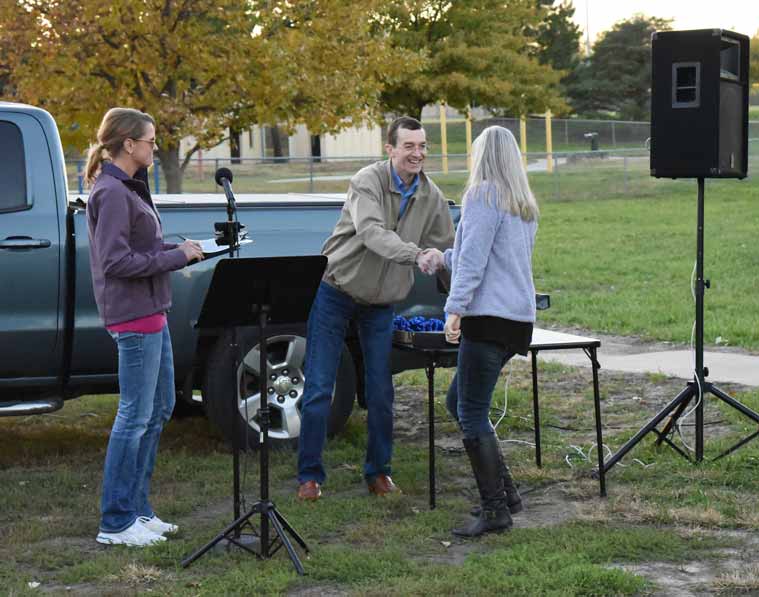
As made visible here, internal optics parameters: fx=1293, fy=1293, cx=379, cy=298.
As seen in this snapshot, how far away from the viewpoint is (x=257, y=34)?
1941cm

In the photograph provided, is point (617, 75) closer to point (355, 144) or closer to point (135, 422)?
point (355, 144)

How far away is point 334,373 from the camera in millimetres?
6770

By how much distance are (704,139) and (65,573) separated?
407cm

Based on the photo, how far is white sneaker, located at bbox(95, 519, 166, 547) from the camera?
582cm

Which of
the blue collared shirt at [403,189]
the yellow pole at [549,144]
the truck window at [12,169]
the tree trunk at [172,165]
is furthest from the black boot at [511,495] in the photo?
the yellow pole at [549,144]

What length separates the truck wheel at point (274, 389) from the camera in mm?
7422

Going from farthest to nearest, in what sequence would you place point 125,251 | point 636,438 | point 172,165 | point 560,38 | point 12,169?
point 560,38
point 172,165
point 12,169
point 636,438
point 125,251

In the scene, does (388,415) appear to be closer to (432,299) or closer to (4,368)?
(432,299)

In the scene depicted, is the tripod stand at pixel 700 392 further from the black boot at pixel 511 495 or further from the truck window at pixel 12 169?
the truck window at pixel 12 169

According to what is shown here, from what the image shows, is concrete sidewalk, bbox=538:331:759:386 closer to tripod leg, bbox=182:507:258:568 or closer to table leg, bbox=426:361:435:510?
table leg, bbox=426:361:435:510

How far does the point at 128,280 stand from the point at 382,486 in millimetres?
1882

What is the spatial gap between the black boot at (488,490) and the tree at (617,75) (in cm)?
6248

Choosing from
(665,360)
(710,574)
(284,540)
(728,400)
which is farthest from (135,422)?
(665,360)

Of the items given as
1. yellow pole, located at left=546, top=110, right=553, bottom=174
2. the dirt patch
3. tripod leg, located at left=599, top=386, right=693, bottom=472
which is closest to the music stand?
the dirt patch
